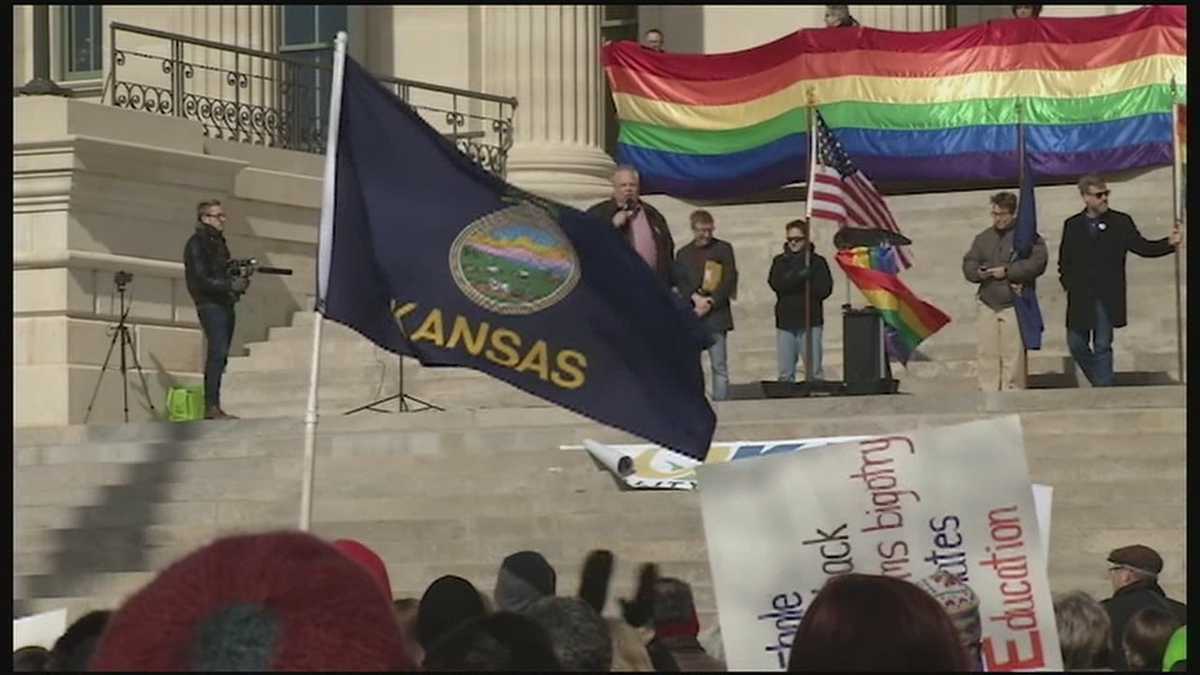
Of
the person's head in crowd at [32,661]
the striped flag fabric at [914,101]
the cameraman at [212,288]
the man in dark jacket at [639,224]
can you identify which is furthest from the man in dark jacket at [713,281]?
the person's head in crowd at [32,661]

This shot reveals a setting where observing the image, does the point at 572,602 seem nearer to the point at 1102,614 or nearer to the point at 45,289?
the point at 1102,614

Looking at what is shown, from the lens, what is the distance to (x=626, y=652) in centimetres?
600

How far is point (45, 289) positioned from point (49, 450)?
2915 mm

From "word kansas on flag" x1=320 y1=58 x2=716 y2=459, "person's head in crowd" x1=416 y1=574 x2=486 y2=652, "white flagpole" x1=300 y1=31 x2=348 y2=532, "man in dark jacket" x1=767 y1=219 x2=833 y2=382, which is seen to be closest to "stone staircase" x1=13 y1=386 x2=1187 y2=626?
"man in dark jacket" x1=767 y1=219 x2=833 y2=382

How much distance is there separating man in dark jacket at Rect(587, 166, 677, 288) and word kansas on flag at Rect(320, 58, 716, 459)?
24.4ft

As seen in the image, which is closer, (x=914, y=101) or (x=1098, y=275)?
(x=1098, y=275)

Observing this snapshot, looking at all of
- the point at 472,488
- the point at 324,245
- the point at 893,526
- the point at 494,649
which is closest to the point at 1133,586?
the point at 324,245

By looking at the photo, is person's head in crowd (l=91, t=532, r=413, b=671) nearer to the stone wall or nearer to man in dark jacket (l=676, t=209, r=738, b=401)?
man in dark jacket (l=676, t=209, r=738, b=401)

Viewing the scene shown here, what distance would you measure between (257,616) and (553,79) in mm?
22294

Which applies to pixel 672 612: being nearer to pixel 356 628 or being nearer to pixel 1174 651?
pixel 1174 651

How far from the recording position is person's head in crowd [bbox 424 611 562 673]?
182 inches

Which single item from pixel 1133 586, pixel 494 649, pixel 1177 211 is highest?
pixel 1177 211

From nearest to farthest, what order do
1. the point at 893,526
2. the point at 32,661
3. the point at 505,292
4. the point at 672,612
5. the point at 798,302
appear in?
the point at 893,526
the point at 32,661
the point at 672,612
the point at 505,292
the point at 798,302

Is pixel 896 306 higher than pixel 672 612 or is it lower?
higher
